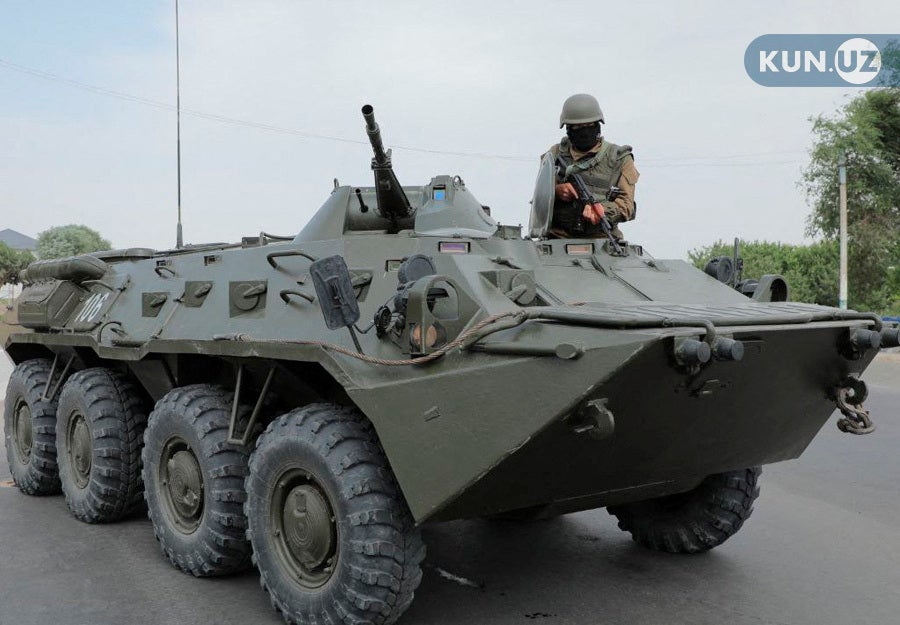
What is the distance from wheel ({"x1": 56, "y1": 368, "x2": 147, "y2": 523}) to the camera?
6316 mm

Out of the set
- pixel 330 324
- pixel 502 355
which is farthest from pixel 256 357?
pixel 502 355

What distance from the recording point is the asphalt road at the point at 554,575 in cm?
465

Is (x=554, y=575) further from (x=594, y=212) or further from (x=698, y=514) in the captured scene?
(x=594, y=212)

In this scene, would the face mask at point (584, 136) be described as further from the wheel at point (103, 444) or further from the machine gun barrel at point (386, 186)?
the wheel at point (103, 444)

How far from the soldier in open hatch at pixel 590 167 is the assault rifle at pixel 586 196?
0.02m

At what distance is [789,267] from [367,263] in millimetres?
26131

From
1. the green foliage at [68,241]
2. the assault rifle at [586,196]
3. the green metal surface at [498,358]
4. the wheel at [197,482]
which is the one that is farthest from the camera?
the green foliage at [68,241]

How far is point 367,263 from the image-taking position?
15.3 feet

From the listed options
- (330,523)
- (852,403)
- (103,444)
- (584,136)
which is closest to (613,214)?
(584,136)

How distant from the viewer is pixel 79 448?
21.9 ft

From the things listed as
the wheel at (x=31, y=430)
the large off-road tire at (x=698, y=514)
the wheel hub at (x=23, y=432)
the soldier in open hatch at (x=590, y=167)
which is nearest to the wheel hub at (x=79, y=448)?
the wheel at (x=31, y=430)

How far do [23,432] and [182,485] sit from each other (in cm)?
303

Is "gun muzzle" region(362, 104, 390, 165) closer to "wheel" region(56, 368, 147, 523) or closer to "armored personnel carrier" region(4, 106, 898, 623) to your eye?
"armored personnel carrier" region(4, 106, 898, 623)

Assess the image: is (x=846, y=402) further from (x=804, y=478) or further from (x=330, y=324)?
(x=804, y=478)
